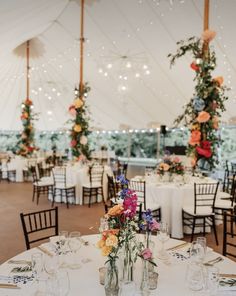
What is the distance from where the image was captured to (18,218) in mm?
6648

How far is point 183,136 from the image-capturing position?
15.1 meters

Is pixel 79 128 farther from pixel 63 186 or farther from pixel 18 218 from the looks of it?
pixel 18 218

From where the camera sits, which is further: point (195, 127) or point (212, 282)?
point (195, 127)

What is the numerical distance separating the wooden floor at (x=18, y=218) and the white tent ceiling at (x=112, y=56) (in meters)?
3.66

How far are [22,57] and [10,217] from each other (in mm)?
6602

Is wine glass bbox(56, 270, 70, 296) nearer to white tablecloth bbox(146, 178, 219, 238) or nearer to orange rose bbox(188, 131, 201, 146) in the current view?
white tablecloth bbox(146, 178, 219, 238)

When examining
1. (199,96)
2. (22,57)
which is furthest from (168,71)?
(22,57)

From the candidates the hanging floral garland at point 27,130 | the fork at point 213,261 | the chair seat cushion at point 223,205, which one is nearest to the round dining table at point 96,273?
the fork at point 213,261

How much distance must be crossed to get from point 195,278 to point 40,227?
2561mm

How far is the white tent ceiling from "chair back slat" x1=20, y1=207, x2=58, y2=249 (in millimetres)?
3111

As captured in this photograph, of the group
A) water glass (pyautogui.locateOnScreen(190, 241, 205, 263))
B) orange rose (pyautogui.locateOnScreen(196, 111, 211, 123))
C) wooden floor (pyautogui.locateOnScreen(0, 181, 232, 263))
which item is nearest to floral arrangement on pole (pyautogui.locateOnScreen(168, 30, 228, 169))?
orange rose (pyautogui.locateOnScreen(196, 111, 211, 123))

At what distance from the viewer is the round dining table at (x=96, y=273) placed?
2081mm

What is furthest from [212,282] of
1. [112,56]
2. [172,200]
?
[112,56]

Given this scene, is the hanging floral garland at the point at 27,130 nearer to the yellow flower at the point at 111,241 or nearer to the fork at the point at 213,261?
the fork at the point at 213,261
